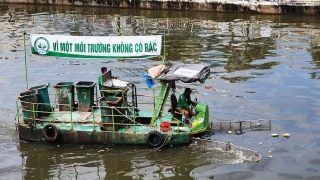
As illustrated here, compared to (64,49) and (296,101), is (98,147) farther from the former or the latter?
(296,101)

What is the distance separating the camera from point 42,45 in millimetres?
15164

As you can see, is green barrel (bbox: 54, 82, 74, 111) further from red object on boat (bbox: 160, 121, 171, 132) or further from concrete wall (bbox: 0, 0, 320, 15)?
concrete wall (bbox: 0, 0, 320, 15)

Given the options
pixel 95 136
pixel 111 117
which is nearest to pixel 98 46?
pixel 111 117

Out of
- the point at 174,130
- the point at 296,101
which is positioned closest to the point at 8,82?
the point at 174,130

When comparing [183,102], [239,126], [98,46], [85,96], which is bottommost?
[239,126]

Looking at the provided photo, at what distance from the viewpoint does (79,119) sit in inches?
596

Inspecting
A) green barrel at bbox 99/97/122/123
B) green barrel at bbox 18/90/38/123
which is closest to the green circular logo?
green barrel at bbox 18/90/38/123

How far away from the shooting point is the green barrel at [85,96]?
15491mm

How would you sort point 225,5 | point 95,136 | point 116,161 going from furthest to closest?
1. point 225,5
2. point 95,136
3. point 116,161

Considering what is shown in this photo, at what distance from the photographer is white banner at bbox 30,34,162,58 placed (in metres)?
14.5

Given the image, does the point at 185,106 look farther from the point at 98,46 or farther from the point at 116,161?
the point at 98,46

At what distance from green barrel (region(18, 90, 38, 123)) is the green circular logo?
1.33 metres

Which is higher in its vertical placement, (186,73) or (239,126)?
(186,73)

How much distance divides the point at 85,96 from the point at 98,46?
6.33ft
